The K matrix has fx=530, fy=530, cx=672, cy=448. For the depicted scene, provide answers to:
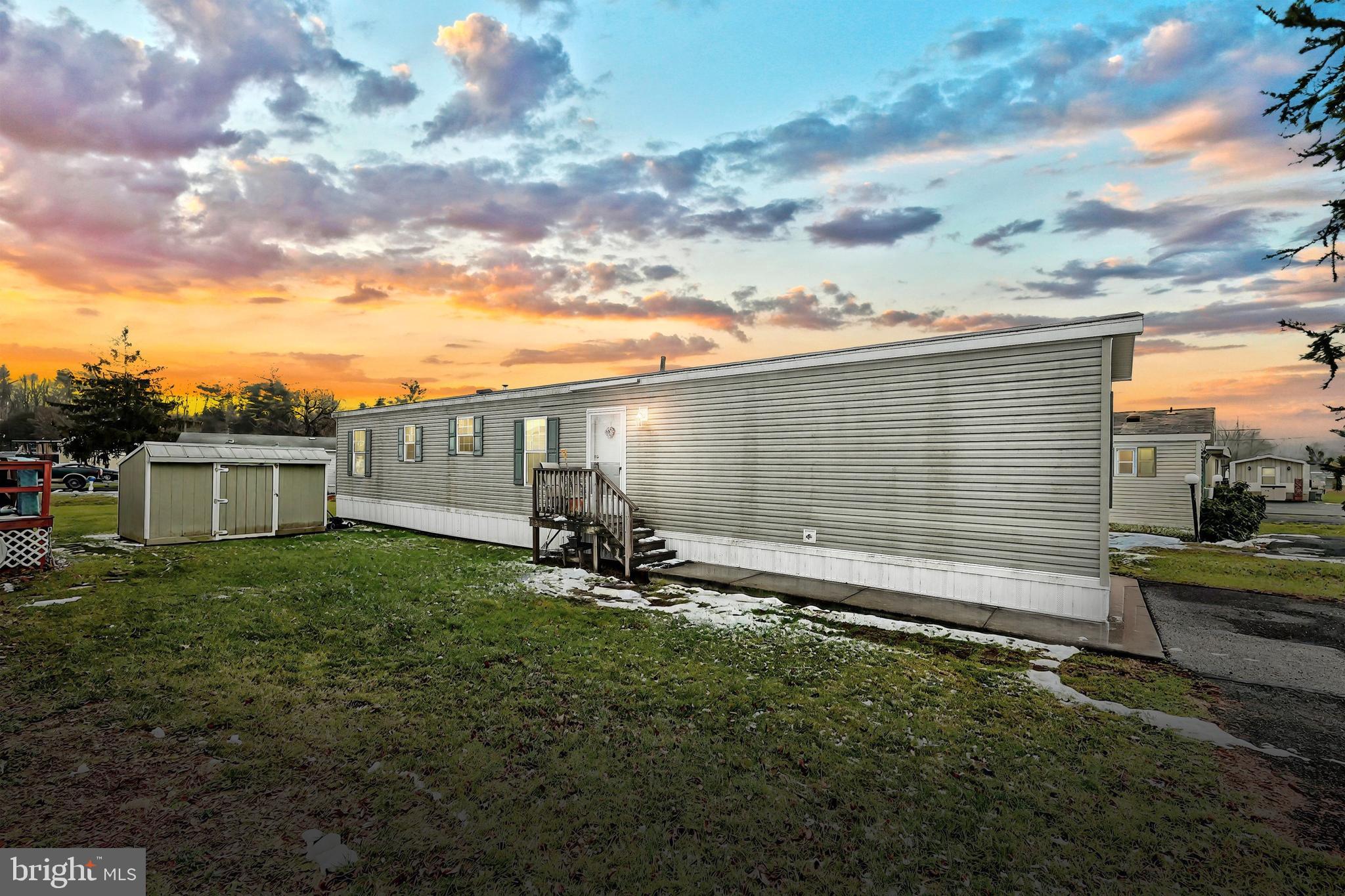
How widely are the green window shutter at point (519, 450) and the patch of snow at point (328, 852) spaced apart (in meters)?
11.2

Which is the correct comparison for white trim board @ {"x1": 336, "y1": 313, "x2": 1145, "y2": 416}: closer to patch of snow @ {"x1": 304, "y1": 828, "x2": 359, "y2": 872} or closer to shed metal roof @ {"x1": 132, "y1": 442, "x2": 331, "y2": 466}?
shed metal roof @ {"x1": 132, "y1": 442, "x2": 331, "y2": 466}

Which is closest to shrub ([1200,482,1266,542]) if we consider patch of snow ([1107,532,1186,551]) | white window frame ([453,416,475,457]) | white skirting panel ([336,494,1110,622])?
patch of snow ([1107,532,1186,551])

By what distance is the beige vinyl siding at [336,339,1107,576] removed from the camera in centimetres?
738

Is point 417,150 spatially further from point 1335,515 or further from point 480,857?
point 1335,515

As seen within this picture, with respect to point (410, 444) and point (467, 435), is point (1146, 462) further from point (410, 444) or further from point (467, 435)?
point (410, 444)

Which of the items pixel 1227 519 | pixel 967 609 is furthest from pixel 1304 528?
pixel 967 609

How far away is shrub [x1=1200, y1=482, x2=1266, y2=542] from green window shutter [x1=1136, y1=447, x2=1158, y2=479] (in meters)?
1.66

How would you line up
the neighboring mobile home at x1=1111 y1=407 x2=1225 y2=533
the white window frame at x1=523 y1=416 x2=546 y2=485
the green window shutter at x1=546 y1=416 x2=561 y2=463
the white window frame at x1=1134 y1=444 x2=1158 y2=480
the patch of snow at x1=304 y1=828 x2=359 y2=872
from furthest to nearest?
the white window frame at x1=1134 y1=444 x2=1158 y2=480 < the neighboring mobile home at x1=1111 y1=407 x2=1225 y2=533 < the white window frame at x1=523 y1=416 x2=546 y2=485 < the green window shutter at x1=546 y1=416 x2=561 y2=463 < the patch of snow at x1=304 y1=828 x2=359 y2=872

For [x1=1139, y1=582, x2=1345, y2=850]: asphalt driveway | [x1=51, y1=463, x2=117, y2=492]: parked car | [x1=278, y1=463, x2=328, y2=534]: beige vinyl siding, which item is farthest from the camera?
[x1=51, y1=463, x2=117, y2=492]: parked car

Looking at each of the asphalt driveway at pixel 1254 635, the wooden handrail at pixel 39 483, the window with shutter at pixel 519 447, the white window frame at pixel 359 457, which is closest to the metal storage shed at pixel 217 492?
the white window frame at pixel 359 457

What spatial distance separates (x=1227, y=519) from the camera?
16.7 meters

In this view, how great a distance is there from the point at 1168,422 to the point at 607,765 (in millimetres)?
23784

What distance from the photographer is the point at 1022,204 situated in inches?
488

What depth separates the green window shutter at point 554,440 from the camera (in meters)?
13.3
